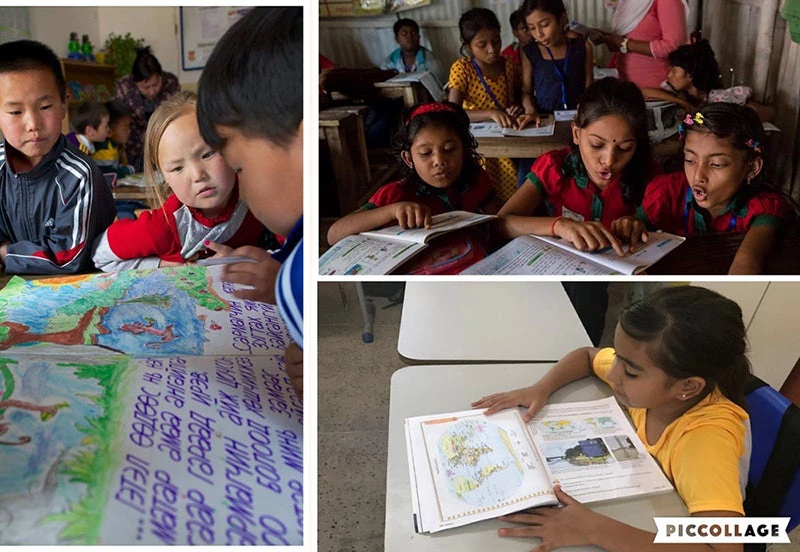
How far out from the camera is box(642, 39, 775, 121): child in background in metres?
1.05

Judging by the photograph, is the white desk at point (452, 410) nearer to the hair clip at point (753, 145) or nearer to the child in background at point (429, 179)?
the child in background at point (429, 179)

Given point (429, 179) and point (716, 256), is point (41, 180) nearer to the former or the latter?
point (429, 179)

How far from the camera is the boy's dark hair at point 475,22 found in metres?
1.05

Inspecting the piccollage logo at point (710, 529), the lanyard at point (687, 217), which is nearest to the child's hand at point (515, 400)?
the piccollage logo at point (710, 529)

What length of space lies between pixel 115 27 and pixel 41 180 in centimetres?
27

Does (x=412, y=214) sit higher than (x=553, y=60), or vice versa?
(x=553, y=60)

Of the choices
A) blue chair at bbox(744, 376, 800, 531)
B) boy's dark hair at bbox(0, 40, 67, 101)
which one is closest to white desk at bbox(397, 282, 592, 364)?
blue chair at bbox(744, 376, 800, 531)

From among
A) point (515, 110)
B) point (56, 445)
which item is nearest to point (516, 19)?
point (515, 110)

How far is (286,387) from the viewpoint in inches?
44.7

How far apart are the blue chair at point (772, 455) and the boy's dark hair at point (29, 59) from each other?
4.12ft

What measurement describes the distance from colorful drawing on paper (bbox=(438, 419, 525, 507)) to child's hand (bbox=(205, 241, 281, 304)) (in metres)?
0.40

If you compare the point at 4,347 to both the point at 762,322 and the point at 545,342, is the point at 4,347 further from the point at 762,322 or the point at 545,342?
the point at 762,322

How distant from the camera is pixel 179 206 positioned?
1.07 meters

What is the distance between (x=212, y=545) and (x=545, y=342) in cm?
66
